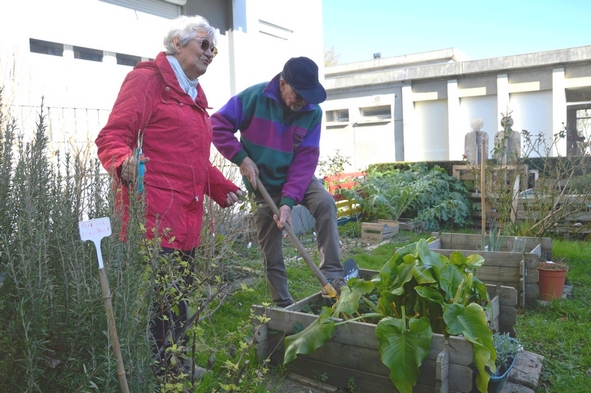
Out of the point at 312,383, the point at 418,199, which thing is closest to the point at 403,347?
the point at 312,383

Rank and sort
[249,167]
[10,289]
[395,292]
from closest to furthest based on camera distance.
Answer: [10,289], [395,292], [249,167]

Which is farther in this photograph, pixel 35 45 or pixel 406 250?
pixel 35 45

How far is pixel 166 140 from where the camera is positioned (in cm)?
273

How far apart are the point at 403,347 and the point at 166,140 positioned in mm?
1593

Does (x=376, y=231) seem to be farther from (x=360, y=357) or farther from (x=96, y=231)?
(x=96, y=231)

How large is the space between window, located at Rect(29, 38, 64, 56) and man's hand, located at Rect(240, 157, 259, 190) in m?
3.69

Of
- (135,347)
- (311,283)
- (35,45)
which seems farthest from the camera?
(35,45)

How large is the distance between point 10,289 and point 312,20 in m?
9.73

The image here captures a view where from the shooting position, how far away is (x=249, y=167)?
11.7ft

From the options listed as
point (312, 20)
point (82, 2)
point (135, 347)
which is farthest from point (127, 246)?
point (312, 20)

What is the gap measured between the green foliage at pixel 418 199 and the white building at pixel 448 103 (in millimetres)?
6909

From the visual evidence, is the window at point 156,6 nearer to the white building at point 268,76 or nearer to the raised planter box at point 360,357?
the white building at point 268,76

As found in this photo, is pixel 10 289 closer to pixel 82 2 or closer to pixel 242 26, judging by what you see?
pixel 82 2

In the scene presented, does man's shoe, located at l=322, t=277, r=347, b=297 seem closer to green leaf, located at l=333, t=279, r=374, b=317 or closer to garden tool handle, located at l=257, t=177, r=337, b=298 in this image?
garden tool handle, located at l=257, t=177, r=337, b=298
